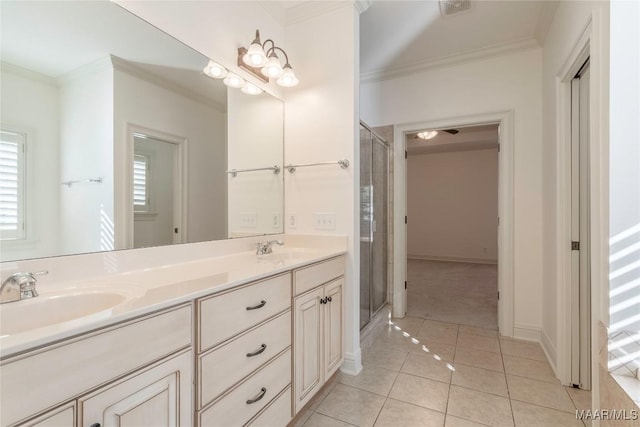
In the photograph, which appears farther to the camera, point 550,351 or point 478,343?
point 478,343

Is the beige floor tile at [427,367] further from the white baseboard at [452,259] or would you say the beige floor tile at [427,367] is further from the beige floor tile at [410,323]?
the white baseboard at [452,259]

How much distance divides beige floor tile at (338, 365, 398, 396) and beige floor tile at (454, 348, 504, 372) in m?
0.58

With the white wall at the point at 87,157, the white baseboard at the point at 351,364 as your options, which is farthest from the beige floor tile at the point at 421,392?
the white wall at the point at 87,157

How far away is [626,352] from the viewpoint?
46.5 inches

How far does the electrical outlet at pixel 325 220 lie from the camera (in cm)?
207

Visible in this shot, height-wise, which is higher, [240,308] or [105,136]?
[105,136]

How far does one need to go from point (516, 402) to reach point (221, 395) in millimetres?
1753

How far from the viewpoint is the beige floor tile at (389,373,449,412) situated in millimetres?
1688

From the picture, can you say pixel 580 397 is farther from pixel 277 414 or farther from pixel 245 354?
pixel 245 354

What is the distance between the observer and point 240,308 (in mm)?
1106

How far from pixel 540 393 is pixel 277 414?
1.68 metres

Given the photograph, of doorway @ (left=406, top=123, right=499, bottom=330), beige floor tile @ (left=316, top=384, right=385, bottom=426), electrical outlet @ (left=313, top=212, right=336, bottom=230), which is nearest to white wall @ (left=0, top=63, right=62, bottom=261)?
electrical outlet @ (left=313, top=212, right=336, bottom=230)

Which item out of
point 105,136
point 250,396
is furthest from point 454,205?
point 105,136

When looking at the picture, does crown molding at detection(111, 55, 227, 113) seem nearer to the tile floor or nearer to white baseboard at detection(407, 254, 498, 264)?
the tile floor
